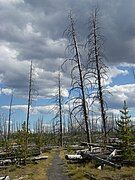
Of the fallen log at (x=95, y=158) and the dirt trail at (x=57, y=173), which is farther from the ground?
the fallen log at (x=95, y=158)

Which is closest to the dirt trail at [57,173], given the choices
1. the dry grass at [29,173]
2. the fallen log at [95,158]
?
the dry grass at [29,173]

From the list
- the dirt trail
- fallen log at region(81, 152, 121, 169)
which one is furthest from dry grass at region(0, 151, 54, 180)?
fallen log at region(81, 152, 121, 169)

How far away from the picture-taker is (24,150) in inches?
1268

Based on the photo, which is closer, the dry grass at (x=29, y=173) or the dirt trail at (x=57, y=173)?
the dirt trail at (x=57, y=173)

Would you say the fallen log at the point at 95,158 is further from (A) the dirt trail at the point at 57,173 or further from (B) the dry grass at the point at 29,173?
(B) the dry grass at the point at 29,173

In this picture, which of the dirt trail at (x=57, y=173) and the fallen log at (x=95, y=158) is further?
the fallen log at (x=95, y=158)

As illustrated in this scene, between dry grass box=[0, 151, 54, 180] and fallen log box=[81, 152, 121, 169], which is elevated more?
fallen log box=[81, 152, 121, 169]

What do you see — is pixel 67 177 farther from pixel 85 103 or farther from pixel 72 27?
pixel 72 27

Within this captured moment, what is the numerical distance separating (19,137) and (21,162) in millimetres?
2406

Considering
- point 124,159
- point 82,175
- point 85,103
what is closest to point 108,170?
point 82,175

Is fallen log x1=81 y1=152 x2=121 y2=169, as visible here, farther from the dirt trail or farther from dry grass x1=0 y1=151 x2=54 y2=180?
dry grass x1=0 y1=151 x2=54 y2=180

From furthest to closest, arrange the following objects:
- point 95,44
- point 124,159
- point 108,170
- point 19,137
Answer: point 19,137 → point 95,44 → point 124,159 → point 108,170

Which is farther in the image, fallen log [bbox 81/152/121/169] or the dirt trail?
fallen log [bbox 81/152/121/169]

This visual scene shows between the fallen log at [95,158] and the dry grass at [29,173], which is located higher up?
the fallen log at [95,158]
